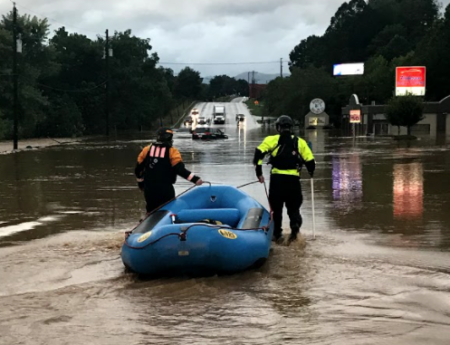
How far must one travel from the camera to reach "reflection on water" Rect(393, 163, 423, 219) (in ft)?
38.1

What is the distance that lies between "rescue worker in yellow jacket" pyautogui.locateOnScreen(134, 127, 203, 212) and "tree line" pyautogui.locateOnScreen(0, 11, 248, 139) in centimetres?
4435

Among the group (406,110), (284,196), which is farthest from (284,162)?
(406,110)

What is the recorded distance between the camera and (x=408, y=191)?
14.8 metres

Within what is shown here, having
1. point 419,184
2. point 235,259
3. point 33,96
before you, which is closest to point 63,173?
point 419,184

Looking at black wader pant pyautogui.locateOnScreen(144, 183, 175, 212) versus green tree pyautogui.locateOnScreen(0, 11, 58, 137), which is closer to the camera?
black wader pant pyautogui.locateOnScreen(144, 183, 175, 212)

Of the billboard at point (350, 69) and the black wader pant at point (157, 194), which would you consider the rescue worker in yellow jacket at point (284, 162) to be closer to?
the black wader pant at point (157, 194)

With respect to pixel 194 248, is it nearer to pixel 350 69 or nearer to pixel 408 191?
pixel 408 191

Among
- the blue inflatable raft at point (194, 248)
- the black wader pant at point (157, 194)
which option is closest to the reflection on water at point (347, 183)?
the black wader pant at point (157, 194)

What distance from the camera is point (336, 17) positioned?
515 ft

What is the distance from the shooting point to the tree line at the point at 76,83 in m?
52.5

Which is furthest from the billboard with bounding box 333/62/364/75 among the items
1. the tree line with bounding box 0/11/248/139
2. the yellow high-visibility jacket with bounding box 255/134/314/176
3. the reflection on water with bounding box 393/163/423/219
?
the yellow high-visibility jacket with bounding box 255/134/314/176

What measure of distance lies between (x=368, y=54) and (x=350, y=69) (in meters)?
42.3

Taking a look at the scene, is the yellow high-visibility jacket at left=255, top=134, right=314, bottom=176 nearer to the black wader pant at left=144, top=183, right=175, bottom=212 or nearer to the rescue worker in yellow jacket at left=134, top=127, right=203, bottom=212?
the rescue worker in yellow jacket at left=134, top=127, right=203, bottom=212

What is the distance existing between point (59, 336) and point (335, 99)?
89.8m
